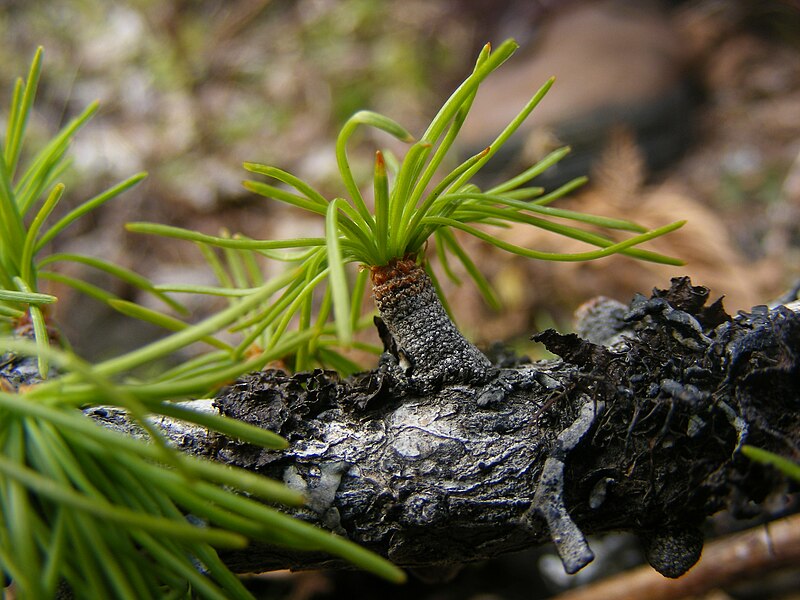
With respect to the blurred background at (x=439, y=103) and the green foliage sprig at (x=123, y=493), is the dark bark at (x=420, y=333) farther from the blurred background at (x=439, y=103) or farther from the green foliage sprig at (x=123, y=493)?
the blurred background at (x=439, y=103)

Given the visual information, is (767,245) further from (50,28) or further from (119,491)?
(50,28)

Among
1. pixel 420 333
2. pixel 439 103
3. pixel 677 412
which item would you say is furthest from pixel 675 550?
pixel 439 103

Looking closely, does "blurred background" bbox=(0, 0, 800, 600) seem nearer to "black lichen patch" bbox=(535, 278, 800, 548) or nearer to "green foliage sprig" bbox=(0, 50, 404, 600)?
"black lichen patch" bbox=(535, 278, 800, 548)

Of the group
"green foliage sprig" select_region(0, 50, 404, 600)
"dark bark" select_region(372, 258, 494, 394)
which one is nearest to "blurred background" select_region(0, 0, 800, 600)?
"dark bark" select_region(372, 258, 494, 394)

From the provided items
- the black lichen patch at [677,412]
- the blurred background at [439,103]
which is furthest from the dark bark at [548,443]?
the blurred background at [439,103]

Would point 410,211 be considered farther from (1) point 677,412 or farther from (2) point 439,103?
(2) point 439,103

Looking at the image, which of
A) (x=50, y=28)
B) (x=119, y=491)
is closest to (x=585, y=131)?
(x=119, y=491)
